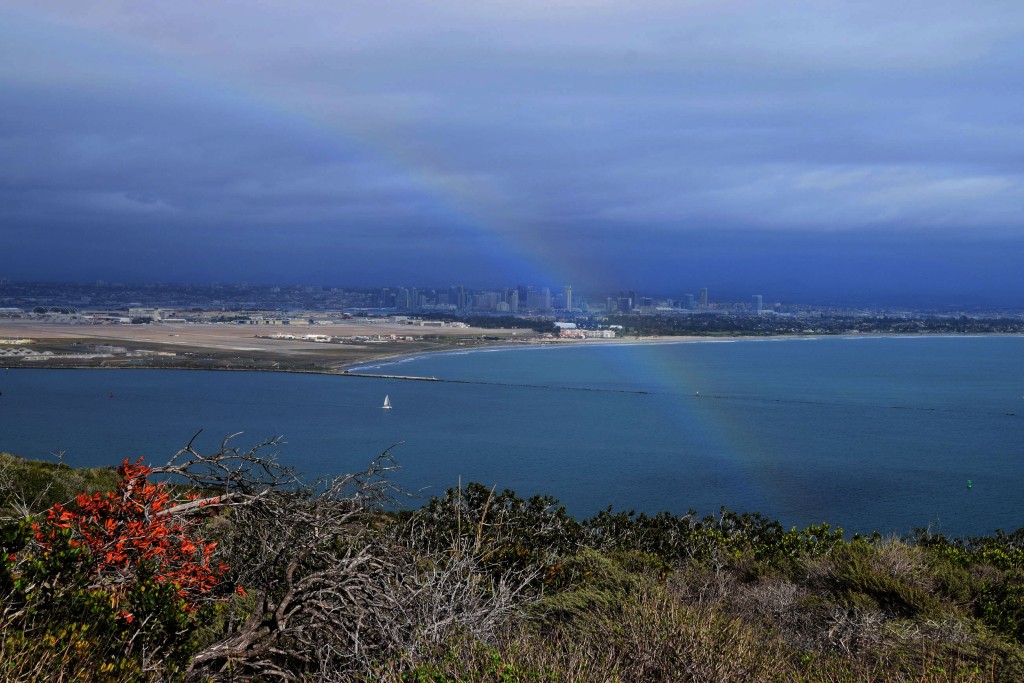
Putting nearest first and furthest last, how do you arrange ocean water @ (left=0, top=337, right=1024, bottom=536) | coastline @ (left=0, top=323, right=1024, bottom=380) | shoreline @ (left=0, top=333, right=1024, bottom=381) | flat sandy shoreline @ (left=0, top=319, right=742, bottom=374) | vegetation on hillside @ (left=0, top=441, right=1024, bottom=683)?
vegetation on hillside @ (left=0, top=441, right=1024, bottom=683)
ocean water @ (left=0, top=337, right=1024, bottom=536)
shoreline @ (left=0, top=333, right=1024, bottom=381)
coastline @ (left=0, top=323, right=1024, bottom=380)
flat sandy shoreline @ (left=0, top=319, right=742, bottom=374)

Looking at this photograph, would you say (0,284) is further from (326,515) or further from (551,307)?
(326,515)

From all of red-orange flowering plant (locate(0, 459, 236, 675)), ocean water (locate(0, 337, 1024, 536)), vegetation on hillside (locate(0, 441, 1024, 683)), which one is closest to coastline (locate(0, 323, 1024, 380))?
ocean water (locate(0, 337, 1024, 536))

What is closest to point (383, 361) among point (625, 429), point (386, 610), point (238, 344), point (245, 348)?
point (245, 348)

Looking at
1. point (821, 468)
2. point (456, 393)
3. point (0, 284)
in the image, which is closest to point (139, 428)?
point (456, 393)

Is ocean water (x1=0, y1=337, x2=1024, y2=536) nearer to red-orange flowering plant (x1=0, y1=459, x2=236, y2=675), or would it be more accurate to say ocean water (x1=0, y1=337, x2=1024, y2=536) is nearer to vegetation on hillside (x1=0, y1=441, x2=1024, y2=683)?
vegetation on hillside (x1=0, y1=441, x2=1024, y2=683)

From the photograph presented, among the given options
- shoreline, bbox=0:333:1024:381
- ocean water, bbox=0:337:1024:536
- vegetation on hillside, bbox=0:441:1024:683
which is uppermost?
vegetation on hillside, bbox=0:441:1024:683

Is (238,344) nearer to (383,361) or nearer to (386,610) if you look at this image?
(383,361)

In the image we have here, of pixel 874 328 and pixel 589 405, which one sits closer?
pixel 589 405

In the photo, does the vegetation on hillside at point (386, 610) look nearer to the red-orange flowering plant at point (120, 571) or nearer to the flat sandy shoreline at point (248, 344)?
the red-orange flowering plant at point (120, 571)
